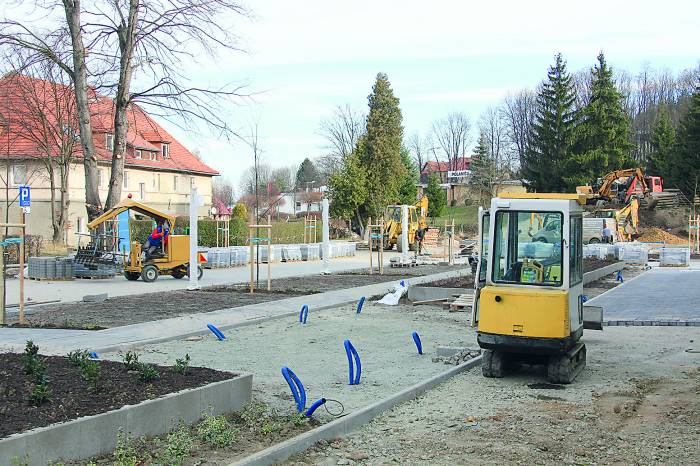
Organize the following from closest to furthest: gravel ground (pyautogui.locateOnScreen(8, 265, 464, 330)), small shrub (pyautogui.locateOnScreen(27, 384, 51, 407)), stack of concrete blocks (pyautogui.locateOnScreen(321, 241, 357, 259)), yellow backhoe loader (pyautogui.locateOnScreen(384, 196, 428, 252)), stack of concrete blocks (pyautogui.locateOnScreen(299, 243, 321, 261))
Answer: small shrub (pyautogui.locateOnScreen(27, 384, 51, 407)), gravel ground (pyautogui.locateOnScreen(8, 265, 464, 330)), stack of concrete blocks (pyautogui.locateOnScreen(299, 243, 321, 261)), stack of concrete blocks (pyautogui.locateOnScreen(321, 241, 357, 259)), yellow backhoe loader (pyautogui.locateOnScreen(384, 196, 428, 252))

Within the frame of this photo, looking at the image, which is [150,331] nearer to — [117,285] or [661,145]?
[117,285]

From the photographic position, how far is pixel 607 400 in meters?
9.68

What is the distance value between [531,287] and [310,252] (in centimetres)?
3158

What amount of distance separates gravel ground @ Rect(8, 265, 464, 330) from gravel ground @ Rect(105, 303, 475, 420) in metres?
2.38

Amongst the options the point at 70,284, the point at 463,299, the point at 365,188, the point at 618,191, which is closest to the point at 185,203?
the point at 365,188

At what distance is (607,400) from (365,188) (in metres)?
57.1

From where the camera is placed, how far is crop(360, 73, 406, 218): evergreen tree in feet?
221

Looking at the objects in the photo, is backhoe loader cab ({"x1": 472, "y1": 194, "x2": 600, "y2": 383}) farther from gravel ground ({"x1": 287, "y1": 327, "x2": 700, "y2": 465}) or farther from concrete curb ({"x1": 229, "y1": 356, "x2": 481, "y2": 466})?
concrete curb ({"x1": 229, "y1": 356, "x2": 481, "y2": 466})

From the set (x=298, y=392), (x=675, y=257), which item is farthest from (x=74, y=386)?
(x=675, y=257)

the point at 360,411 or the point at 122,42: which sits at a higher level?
the point at 122,42

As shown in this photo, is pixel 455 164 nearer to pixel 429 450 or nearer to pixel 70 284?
pixel 70 284

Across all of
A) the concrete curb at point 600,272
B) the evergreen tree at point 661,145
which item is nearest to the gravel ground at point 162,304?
the concrete curb at point 600,272

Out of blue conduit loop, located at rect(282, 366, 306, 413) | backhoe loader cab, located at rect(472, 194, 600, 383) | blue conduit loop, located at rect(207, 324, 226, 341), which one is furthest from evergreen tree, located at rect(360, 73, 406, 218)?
blue conduit loop, located at rect(282, 366, 306, 413)

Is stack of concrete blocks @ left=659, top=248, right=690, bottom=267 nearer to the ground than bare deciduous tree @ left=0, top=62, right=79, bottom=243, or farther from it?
nearer to the ground
